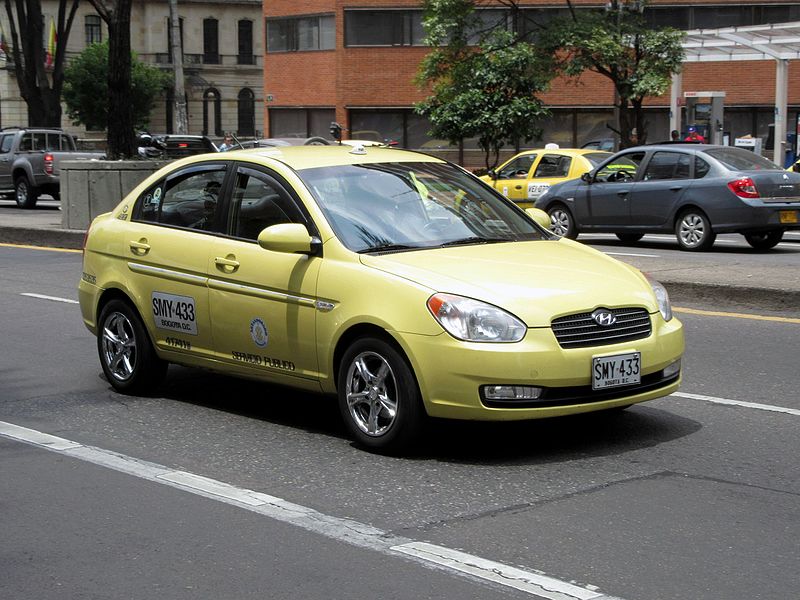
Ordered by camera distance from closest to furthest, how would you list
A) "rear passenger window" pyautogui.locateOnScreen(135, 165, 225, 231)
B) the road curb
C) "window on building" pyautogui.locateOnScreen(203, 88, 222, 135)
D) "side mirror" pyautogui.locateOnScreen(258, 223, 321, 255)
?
"side mirror" pyautogui.locateOnScreen(258, 223, 321, 255) < "rear passenger window" pyautogui.locateOnScreen(135, 165, 225, 231) < the road curb < "window on building" pyautogui.locateOnScreen(203, 88, 222, 135)

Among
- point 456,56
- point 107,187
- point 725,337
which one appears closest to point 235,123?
point 456,56

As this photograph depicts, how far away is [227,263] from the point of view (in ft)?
25.1

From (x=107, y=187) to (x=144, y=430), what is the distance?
1403 cm

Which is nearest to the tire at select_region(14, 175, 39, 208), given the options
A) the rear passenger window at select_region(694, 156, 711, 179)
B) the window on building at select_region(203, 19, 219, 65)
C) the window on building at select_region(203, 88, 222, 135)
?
the rear passenger window at select_region(694, 156, 711, 179)

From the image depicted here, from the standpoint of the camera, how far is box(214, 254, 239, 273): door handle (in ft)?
25.0

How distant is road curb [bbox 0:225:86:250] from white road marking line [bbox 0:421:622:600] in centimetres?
1296

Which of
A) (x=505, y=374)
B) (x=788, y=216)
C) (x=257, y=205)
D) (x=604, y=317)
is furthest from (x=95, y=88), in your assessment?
(x=505, y=374)

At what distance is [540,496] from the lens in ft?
19.4

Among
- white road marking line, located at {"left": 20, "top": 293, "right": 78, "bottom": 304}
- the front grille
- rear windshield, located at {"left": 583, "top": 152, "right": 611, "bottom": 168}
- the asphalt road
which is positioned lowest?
white road marking line, located at {"left": 20, "top": 293, "right": 78, "bottom": 304}

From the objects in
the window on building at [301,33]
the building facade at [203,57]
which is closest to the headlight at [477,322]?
the window on building at [301,33]

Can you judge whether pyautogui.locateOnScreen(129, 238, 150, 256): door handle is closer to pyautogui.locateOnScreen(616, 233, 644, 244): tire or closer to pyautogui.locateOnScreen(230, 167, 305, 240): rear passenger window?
pyautogui.locateOnScreen(230, 167, 305, 240): rear passenger window

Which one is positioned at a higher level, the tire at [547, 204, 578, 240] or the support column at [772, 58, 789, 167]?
the support column at [772, 58, 789, 167]

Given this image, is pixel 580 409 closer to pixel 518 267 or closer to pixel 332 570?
pixel 518 267

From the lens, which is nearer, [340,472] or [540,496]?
[540,496]
